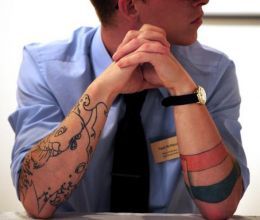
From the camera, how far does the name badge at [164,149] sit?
1.07m

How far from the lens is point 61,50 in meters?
1.12

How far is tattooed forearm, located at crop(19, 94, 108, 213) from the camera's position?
0.89m

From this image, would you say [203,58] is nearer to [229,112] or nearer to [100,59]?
[229,112]

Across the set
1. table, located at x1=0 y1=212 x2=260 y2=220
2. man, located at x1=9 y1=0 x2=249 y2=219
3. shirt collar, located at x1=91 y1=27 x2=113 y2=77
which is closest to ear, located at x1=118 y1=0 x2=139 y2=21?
man, located at x1=9 y1=0 x2=249 y2=219

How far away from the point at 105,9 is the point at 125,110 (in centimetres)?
28

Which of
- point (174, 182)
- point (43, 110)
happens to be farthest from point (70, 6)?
point (174, 182)

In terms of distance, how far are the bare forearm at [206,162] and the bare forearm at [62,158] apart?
0.20 metres

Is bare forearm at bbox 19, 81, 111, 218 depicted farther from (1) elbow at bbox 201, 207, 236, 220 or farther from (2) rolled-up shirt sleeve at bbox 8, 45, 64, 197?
(1) elbow at bbox 201, 207, 236, 220

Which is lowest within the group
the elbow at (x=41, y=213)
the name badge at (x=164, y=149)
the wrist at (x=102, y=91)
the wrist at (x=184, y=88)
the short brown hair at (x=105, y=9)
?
the name badge at (x=164, y=149)

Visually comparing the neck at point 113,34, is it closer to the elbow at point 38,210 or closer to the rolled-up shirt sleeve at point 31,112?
the rolled-up shirt sleeve at point 31,112

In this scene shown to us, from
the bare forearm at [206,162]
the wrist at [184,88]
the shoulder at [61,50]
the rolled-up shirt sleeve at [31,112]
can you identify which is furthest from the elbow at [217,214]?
the shoulder at [61,50]

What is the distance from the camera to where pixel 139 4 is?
1011 millimetres

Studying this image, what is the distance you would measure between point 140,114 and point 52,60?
282 mm

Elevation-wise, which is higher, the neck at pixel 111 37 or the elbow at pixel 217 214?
the neck at pixel 111 37
